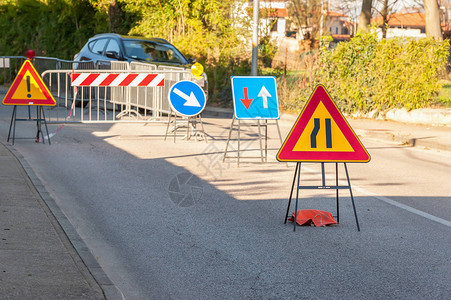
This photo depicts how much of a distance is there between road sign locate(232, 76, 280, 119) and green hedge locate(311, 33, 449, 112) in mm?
8597

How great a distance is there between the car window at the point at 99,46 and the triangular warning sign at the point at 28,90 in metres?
8.73

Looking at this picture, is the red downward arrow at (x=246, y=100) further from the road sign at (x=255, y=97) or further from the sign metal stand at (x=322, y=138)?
the sign metal stand at (x=322, y=138)

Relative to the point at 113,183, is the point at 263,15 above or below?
above

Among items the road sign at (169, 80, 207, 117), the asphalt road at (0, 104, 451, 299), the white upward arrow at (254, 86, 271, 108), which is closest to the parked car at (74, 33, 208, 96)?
the road sign at (169, 80, 207, 117)

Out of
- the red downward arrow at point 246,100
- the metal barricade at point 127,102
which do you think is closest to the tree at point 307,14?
the metal barricade at point 127,102

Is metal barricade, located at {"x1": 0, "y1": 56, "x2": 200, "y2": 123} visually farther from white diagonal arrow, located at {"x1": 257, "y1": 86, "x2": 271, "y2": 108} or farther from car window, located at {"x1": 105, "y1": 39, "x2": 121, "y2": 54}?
white diagonal arrow, located at {"x1": 257, "y1": 86, "x2": 271, "y2": 108}

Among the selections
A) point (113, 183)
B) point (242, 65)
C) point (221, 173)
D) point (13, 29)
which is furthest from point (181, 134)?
point (13, 29)

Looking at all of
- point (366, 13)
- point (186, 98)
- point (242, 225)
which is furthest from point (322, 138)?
point (366, 13)

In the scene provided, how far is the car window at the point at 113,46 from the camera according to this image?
818 inches

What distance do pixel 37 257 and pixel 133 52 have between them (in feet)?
50.6

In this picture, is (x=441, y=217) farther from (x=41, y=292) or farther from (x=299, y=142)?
(x=41, y=292)

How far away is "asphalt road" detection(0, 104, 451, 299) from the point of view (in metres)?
5.50

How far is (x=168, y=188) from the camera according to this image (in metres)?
9.46

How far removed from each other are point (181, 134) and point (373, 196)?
702cm
